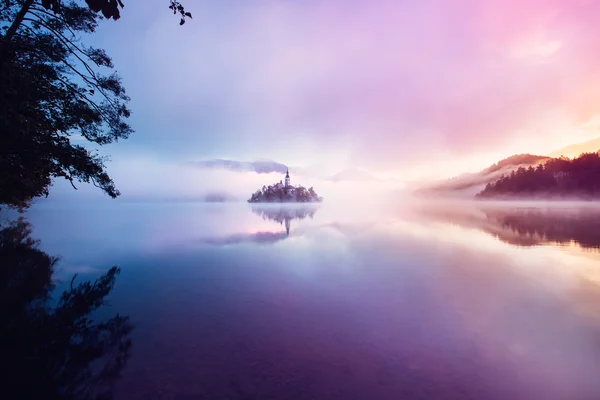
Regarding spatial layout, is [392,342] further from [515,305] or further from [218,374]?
[515,305]

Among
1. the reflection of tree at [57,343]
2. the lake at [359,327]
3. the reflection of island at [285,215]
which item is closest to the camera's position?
the reflection of tree at [57,343]

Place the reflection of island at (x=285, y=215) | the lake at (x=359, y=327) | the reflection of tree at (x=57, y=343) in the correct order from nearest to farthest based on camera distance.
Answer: the reflection of tree at (x=57, y=343) < the lake at (x=359, y=327) < the reflection of island at (x=285, y=215)

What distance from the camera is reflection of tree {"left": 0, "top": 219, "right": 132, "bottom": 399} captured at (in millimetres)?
7262

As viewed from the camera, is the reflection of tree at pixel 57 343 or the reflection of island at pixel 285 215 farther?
the reflection of island at pixel 285 215

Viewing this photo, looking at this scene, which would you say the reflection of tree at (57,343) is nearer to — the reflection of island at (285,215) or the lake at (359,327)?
the lake at (359,327)

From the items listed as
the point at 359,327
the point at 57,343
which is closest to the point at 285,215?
the point at 359,327

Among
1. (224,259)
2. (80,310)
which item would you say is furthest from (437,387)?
(224,259)

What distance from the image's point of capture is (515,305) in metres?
14.3

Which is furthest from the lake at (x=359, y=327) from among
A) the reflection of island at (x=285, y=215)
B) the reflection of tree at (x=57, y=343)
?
the reflection of island at (x=285, y=215)

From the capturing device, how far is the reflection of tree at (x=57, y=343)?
7262 mm

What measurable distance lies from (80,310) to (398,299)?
1644 cm

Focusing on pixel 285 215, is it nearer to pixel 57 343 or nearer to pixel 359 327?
pixel 359 327

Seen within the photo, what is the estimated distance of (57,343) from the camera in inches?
375

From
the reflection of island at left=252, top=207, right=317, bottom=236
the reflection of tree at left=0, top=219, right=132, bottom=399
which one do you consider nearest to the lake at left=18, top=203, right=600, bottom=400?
the reflection of tree at left=0, top=219, right=132, bottom=399
